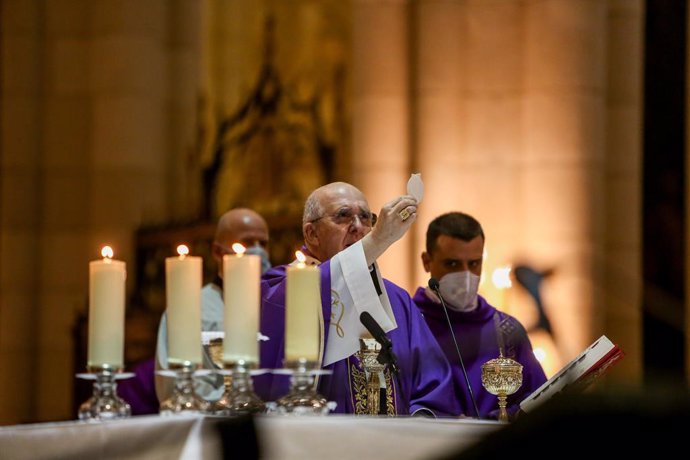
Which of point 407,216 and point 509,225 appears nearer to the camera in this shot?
point 407,216

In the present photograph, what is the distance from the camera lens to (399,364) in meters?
4.57

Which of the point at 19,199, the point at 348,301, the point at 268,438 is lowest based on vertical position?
the point at 268,438

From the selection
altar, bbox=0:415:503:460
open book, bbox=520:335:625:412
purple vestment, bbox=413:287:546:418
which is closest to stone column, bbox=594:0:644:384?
purple vestment, bbox=413:287:546:418

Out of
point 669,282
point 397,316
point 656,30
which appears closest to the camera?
point 397,316

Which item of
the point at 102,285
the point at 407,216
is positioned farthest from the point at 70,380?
the point at 102,285

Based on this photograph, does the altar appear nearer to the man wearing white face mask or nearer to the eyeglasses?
the eyeglasses

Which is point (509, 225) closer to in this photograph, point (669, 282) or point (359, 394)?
point (669, 282)

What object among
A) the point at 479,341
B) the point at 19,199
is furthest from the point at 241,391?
the point at 19,199

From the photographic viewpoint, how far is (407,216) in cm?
394

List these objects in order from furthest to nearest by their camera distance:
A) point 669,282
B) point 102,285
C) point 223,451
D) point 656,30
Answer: point 656,30 → point 669,282 → point 102,285 → point 223,451

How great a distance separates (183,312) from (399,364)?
2112mm

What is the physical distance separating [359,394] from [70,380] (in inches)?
197

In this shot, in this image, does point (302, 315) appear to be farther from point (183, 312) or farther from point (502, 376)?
point (502, 376)

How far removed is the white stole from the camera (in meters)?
4.00
